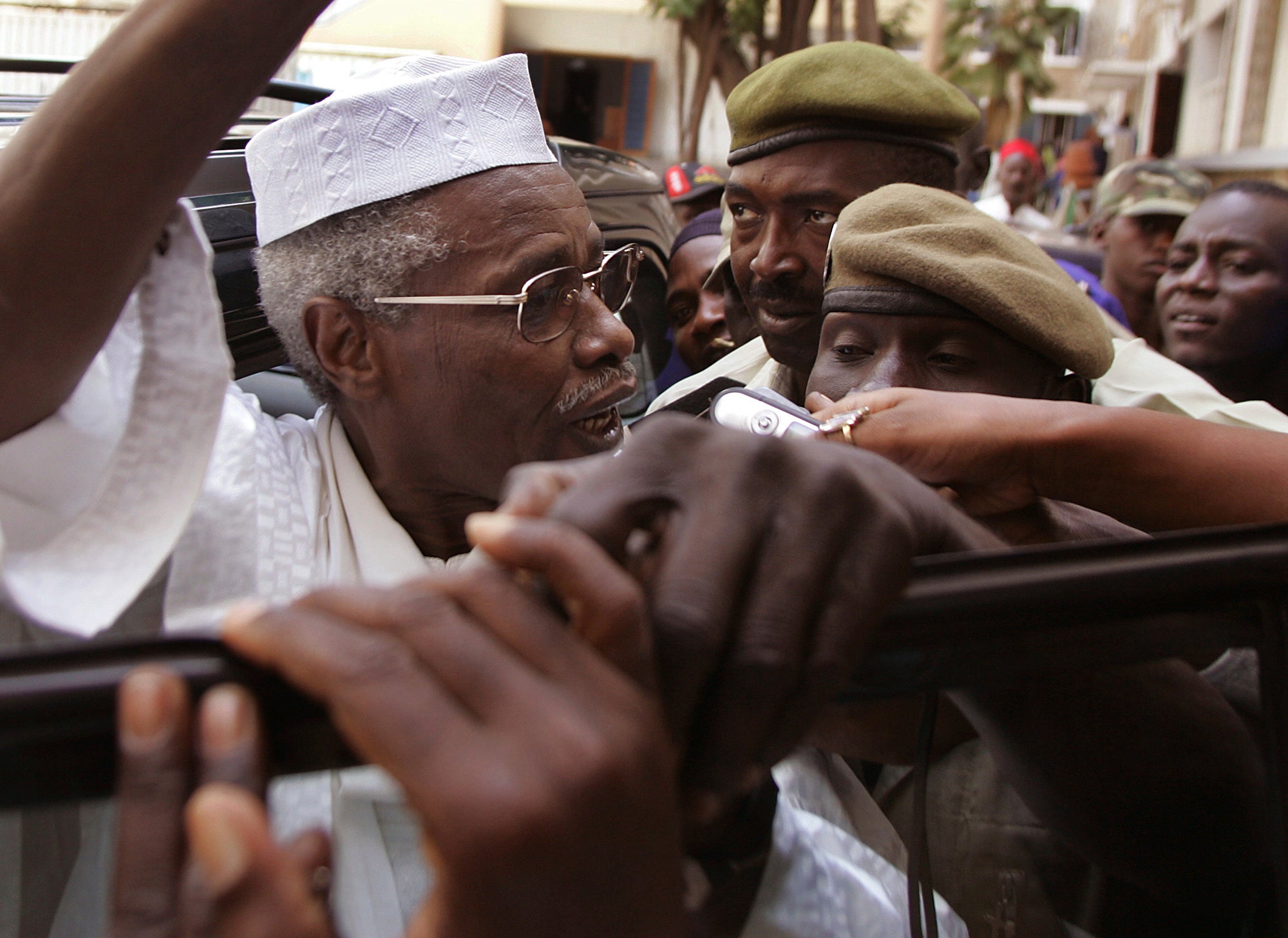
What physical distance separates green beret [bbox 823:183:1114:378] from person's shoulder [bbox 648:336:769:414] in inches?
35.5

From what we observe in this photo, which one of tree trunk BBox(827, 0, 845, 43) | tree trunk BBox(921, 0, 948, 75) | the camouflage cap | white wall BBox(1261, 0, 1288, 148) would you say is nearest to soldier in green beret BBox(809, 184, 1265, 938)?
the camouflage cap

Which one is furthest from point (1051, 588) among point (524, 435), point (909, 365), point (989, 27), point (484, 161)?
point (989, 27)

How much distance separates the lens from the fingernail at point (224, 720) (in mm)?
649

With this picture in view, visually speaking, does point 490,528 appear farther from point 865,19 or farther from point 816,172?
point 865,19

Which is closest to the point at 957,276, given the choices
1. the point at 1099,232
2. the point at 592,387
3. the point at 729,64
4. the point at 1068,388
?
the point at 1068,388

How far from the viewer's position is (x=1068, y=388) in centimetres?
229

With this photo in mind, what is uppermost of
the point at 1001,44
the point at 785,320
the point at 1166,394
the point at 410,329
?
the point at 1001,44

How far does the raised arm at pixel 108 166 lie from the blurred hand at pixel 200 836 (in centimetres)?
92

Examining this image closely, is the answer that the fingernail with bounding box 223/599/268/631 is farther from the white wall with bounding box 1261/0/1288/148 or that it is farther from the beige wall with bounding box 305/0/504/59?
the beige wall with bounding box 305/0/504/59

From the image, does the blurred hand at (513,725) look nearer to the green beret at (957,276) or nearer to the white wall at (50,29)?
the green beret at (957,276)

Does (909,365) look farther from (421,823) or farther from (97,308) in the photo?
(421,823)

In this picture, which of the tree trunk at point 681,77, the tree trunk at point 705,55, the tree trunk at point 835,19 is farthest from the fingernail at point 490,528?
the tree trunk at point 681,77

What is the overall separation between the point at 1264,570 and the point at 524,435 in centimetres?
151

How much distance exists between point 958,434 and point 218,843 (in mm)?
1213
